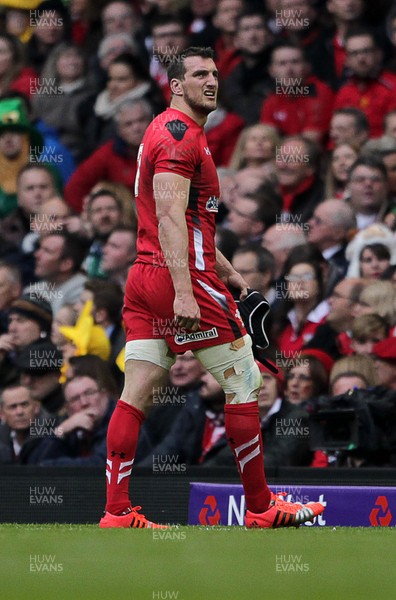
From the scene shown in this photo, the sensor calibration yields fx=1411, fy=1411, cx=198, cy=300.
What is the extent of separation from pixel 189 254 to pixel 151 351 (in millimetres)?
514

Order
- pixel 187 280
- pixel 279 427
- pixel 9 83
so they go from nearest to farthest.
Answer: pixel 187 280
pixel 279 427
pixel 9 83

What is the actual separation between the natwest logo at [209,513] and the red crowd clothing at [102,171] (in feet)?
15.1

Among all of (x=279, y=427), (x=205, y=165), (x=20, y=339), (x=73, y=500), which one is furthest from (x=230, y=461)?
(x=205, y=165)

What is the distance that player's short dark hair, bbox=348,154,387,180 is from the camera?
35.6ft

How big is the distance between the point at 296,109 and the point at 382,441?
4058 mm

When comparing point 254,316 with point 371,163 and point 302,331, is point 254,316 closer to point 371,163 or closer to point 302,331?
point 302,331

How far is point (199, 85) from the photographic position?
274 inches

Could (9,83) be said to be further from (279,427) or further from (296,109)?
(279,427)

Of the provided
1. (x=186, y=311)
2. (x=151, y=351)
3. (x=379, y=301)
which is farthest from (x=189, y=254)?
(x=379, y=301)

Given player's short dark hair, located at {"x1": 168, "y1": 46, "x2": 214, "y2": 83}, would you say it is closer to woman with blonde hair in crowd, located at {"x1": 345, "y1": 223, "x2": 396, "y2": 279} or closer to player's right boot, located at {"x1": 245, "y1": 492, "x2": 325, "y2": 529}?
player's right boot, located at {"x1": 245, "y1": 492, "x2": 325, "y2": 529}

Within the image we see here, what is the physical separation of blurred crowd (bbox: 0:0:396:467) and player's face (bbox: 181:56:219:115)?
2641 millimetres

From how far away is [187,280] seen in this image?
266 inches

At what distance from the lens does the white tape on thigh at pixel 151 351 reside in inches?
274

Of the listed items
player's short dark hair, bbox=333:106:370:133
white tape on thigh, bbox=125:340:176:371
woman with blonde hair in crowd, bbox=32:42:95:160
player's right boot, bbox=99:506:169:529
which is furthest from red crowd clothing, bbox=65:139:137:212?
player's right boot, bbox=99:506:169:529
